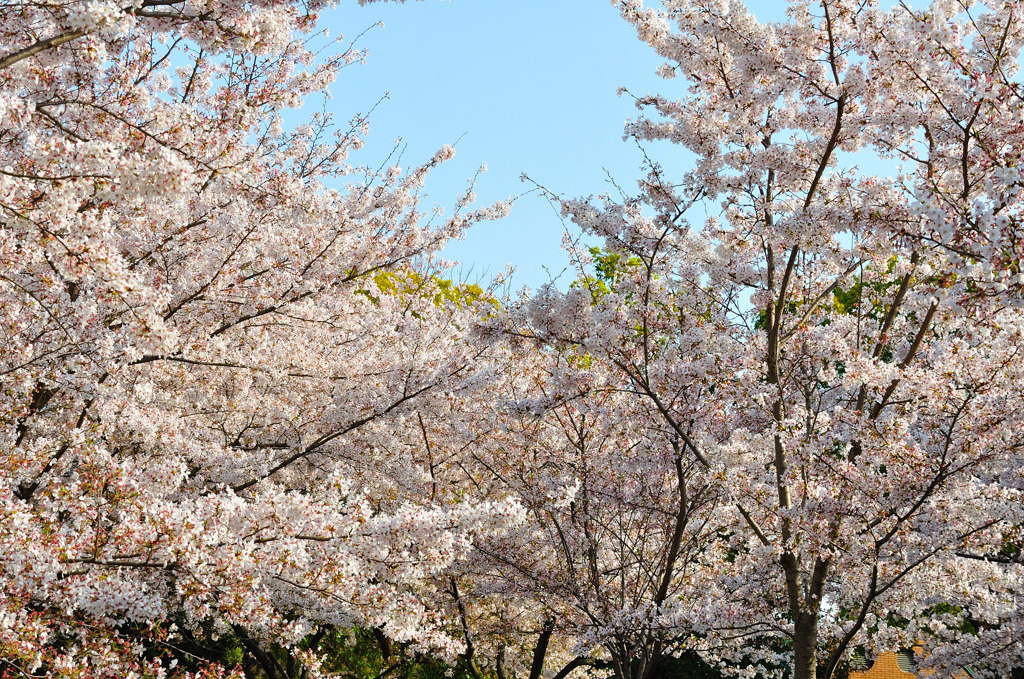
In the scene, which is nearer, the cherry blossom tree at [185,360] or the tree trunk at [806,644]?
the cherry blossom tree at [185,360]

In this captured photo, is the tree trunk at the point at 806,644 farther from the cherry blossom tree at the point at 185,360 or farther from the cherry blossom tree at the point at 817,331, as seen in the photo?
the cherry blossom tree at the point at 185,360

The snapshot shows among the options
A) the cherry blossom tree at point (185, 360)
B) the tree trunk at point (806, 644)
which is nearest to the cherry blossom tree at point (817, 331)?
the tree trunk at point (806, 644)

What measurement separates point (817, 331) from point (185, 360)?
6.48 meters

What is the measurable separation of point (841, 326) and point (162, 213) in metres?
6.98

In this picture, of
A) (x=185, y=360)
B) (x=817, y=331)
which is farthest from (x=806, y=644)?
(x=185, y=360)

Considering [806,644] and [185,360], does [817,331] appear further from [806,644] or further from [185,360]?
[185,360]

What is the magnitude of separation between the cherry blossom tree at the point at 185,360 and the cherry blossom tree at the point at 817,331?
2.48m

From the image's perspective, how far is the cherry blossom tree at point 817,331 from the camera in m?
5.95

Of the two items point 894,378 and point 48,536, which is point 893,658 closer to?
point 894,378

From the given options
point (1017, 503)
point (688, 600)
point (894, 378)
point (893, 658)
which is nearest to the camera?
point (1017, 503)

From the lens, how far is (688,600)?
776cm

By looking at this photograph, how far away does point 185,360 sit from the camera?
738 cm

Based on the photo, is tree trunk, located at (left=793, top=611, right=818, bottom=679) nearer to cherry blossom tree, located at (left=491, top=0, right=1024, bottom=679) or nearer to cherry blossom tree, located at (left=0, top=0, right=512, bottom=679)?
cherry blossom tree, located at (left=491, top=0, right=1024, bottom=679)

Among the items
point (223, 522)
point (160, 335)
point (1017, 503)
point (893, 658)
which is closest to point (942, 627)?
point (1017, 503)
